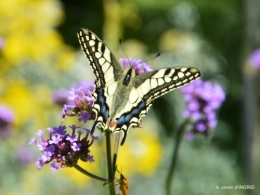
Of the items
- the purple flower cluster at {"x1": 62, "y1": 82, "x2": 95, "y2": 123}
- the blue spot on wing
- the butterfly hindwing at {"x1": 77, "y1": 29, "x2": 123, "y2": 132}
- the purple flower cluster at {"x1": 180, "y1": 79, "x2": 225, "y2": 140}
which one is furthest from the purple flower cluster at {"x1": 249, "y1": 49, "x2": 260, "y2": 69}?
the purple flower cluster at {"x1": 62, "y1": 82, "x2": 95, "y2": 123}

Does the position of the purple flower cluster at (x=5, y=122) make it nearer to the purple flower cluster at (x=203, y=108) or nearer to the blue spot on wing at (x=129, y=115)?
the purple flower cluster at (x=203, y=108)

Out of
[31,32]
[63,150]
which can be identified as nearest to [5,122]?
[31,32]

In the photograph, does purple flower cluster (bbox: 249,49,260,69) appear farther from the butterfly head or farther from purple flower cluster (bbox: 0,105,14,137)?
the butterfly head

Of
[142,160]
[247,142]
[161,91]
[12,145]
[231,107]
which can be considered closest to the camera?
[161,91]

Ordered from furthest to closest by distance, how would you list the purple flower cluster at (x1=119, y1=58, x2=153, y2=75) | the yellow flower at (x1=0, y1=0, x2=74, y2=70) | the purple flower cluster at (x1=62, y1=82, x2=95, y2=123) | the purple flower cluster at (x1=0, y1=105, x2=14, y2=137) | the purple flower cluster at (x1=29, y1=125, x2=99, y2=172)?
the yellow flower at (x1=0, y1=0, x2=74, y2=70), the purple flower cluster at (x1=0, y1=105, x2=14, y2=137), the purple flower cluster at (x1=119, y1=58, x2=153, y2=75), the purple flower cluster at (x1=62, y1=82, x2=95, y2=123), the purple flower cluster at (x1=29, y1=125, x2=99, y2=172)

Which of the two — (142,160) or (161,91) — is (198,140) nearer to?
(142,160)

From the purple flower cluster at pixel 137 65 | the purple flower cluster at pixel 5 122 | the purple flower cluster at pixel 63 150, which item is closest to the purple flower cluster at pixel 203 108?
the purple flower cluster at pixel 137 65

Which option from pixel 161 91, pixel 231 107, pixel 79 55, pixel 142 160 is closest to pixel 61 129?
pixel 161 91
